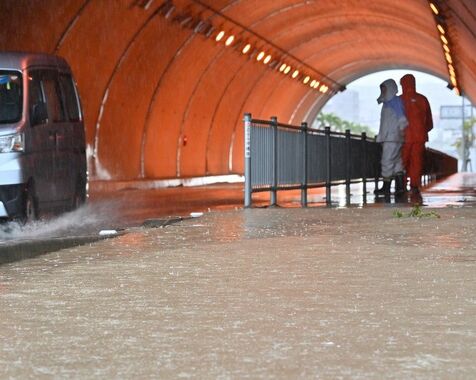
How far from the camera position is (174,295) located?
7465 millimetres

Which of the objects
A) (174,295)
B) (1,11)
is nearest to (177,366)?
(174,295)

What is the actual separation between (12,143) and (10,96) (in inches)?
30.1

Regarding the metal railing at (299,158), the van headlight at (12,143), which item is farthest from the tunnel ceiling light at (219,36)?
the van headlight at (12,143)

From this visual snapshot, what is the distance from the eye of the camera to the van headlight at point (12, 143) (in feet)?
47.6

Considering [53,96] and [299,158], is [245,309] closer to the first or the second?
[53,96]

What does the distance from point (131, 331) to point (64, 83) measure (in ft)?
35.6

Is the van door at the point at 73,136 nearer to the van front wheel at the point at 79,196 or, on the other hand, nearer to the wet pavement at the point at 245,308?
the van front wheel at the point at 79,196

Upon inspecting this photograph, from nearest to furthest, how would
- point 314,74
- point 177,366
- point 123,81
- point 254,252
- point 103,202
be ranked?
point 177,366 < point 254,252 < point 103,202 < point 123,81 < point 314,74

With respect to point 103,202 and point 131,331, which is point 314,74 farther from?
point 131,331

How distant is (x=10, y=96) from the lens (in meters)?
15.1

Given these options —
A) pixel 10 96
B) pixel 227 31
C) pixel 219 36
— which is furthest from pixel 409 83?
pixel 227 31

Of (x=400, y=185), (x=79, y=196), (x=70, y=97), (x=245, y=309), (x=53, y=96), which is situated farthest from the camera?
(x=400, y=185)

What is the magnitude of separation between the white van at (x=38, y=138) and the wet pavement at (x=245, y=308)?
3.11 m

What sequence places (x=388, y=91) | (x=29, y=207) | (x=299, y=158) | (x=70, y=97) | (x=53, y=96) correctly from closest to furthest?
1. (x=29, y=207)
2. (x=53, y=96)
3. (x=70, y=97)
4. (x=299, y=158)
5. (x=388, y=91)
